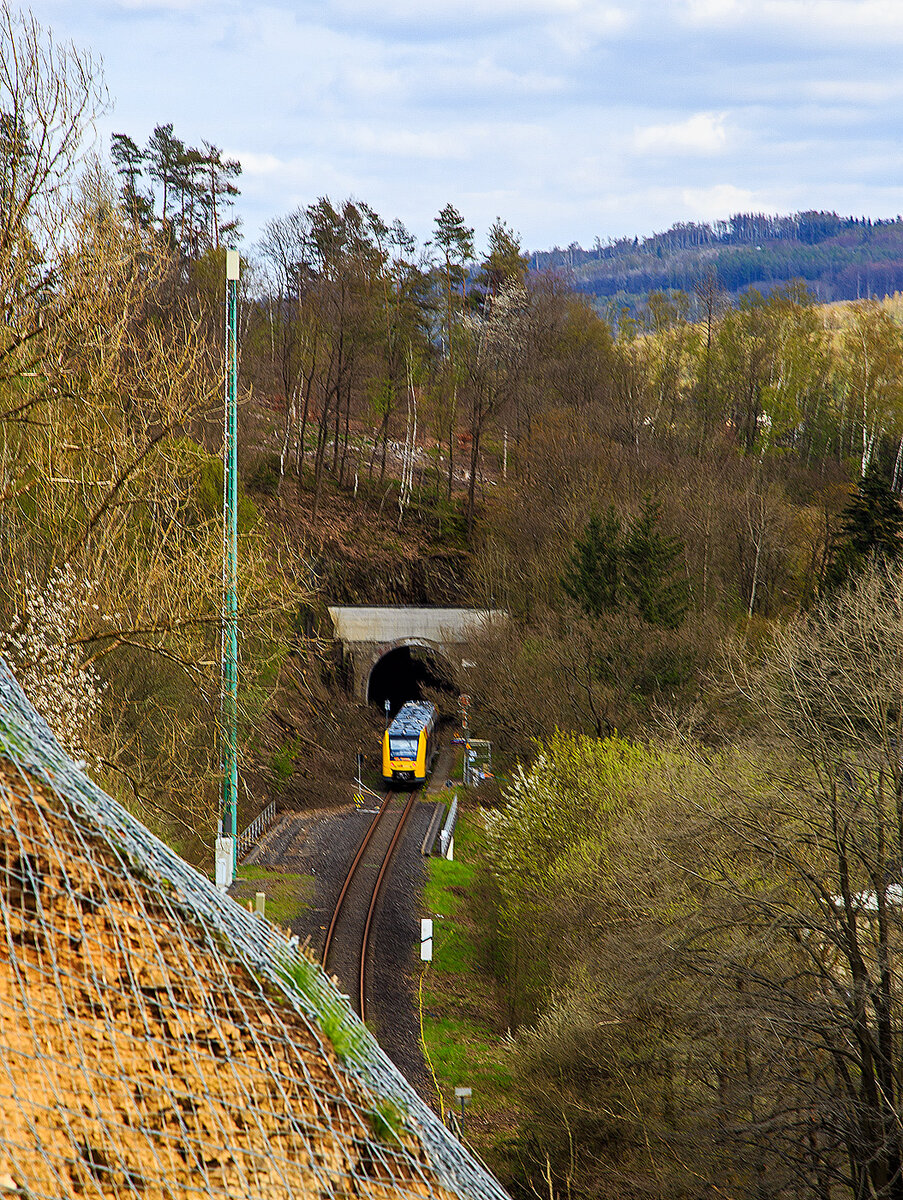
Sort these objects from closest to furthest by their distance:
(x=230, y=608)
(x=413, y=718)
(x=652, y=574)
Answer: (x=230, y=608) → (x=652, y=574) → (x=413, y=718)

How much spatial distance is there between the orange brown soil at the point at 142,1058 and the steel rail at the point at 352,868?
14514 millimetres

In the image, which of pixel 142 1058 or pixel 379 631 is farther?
pixel 379 631

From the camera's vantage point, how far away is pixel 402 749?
30828 millimetres

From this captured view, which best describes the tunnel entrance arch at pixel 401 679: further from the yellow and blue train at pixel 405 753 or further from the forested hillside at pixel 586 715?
the yellow and blue train at pixel 405 753

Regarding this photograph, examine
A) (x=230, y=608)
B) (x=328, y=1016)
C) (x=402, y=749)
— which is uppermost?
(x=230, y=608)

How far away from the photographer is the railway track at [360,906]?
17828 mm

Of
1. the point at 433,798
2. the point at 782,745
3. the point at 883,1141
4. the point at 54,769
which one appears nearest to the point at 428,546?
the point at 433,798

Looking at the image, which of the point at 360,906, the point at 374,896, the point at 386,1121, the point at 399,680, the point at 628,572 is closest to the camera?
the point at 386,1121

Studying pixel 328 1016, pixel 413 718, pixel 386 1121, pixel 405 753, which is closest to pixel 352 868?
pixel 405 753

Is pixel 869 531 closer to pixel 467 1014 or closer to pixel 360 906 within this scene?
pixel 360 906

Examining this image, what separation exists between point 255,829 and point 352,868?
4.14 m

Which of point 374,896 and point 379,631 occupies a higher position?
point 379,631

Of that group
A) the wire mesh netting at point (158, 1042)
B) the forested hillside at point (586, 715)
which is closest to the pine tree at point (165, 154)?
the forested hillside at point (586, 715)

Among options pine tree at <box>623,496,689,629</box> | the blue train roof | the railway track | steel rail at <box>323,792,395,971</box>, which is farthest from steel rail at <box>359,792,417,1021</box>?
pine tree at <box>623,496,689,629</box>
